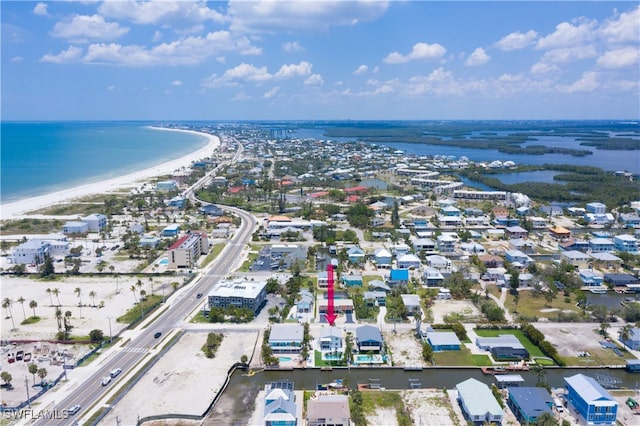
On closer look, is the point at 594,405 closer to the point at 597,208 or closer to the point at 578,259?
the point at 578,259

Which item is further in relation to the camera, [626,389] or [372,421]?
[626,389]

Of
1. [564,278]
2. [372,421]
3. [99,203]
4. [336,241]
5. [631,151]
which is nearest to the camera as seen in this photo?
[372,421]

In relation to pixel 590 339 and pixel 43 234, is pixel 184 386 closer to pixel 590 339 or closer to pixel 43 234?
pixel 590 339

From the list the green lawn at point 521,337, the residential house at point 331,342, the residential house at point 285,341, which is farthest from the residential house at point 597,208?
the residential house at point 285,341

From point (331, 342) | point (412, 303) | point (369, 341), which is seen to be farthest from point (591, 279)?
point (331, 342)

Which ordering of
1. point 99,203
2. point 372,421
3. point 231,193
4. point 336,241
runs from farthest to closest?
point 231,193
point 99,203
point 336,241
point 372,421

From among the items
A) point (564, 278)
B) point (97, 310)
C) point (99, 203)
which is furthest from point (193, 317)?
point (99, 203)

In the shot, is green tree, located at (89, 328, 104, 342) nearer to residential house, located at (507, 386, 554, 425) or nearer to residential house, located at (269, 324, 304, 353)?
residential house, located at (269, 324, 304, 353)
